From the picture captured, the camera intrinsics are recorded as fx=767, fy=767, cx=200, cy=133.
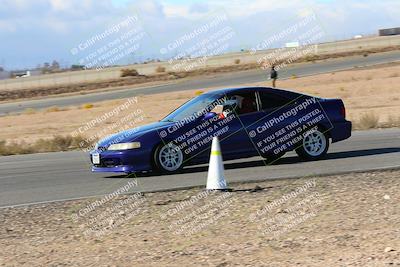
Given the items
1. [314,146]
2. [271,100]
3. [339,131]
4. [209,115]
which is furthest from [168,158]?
[339,131]

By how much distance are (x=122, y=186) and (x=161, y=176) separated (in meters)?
1.18

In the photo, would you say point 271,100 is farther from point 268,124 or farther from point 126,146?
point 126,146

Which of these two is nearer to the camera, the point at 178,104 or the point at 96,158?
the point at 96,158

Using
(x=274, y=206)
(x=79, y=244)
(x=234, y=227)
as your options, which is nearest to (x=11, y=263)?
(x=79, y=244)

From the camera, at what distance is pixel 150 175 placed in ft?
43.7

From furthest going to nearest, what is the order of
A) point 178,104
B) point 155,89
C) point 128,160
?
1. point 155,89
2. point 178,104
3. point 128,160

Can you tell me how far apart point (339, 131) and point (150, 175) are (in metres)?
3.76

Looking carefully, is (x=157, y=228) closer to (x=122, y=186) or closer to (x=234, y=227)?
(x=234, y=227)

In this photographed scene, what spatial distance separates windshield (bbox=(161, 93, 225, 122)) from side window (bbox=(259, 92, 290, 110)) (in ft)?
2.63

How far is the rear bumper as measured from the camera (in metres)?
14.4

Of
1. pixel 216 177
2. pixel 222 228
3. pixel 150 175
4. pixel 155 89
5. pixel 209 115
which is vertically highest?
pixel 155 89

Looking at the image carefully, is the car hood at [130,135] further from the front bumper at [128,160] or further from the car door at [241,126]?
the car door at [241,126]

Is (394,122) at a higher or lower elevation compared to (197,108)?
lower

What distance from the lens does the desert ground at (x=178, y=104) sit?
27.6 meters
